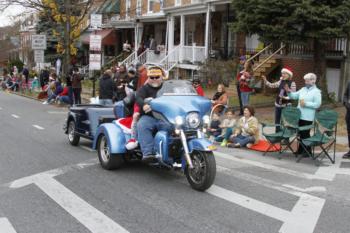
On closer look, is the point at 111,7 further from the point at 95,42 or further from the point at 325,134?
the point at 325,134

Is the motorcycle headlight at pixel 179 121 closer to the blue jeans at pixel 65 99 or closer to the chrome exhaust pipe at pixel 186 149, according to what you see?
the chrome exhaust pipe at pixel 186 149

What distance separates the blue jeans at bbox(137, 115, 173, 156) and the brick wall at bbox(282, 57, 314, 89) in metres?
14.0

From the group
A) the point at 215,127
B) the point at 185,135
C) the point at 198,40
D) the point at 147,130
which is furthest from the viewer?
the point at 198,40

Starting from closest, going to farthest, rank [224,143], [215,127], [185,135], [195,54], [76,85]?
[185,135], [224,143], [215,127], [76,85], [195,54]

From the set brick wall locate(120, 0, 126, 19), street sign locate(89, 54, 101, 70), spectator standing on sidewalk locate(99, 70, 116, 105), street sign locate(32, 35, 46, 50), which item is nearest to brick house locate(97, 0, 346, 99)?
brick wall locate(120, 0, 126, 19)

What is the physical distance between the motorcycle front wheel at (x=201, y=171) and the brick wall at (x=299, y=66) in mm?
14337

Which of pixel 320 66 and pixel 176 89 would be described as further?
pixel 320 66

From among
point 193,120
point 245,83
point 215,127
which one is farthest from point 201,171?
point 245,83

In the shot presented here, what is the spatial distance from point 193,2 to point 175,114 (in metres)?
23.6

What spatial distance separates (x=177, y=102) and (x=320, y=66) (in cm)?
1191

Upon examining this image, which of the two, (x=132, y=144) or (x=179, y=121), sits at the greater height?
(x=179, y=121)

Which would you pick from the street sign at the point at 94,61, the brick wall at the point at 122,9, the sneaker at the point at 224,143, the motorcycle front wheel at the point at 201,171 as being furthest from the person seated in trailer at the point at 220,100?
the brick wall at the point at 122,9

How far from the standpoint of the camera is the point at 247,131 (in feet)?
37.3

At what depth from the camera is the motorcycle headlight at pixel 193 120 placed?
7297 millimetres
